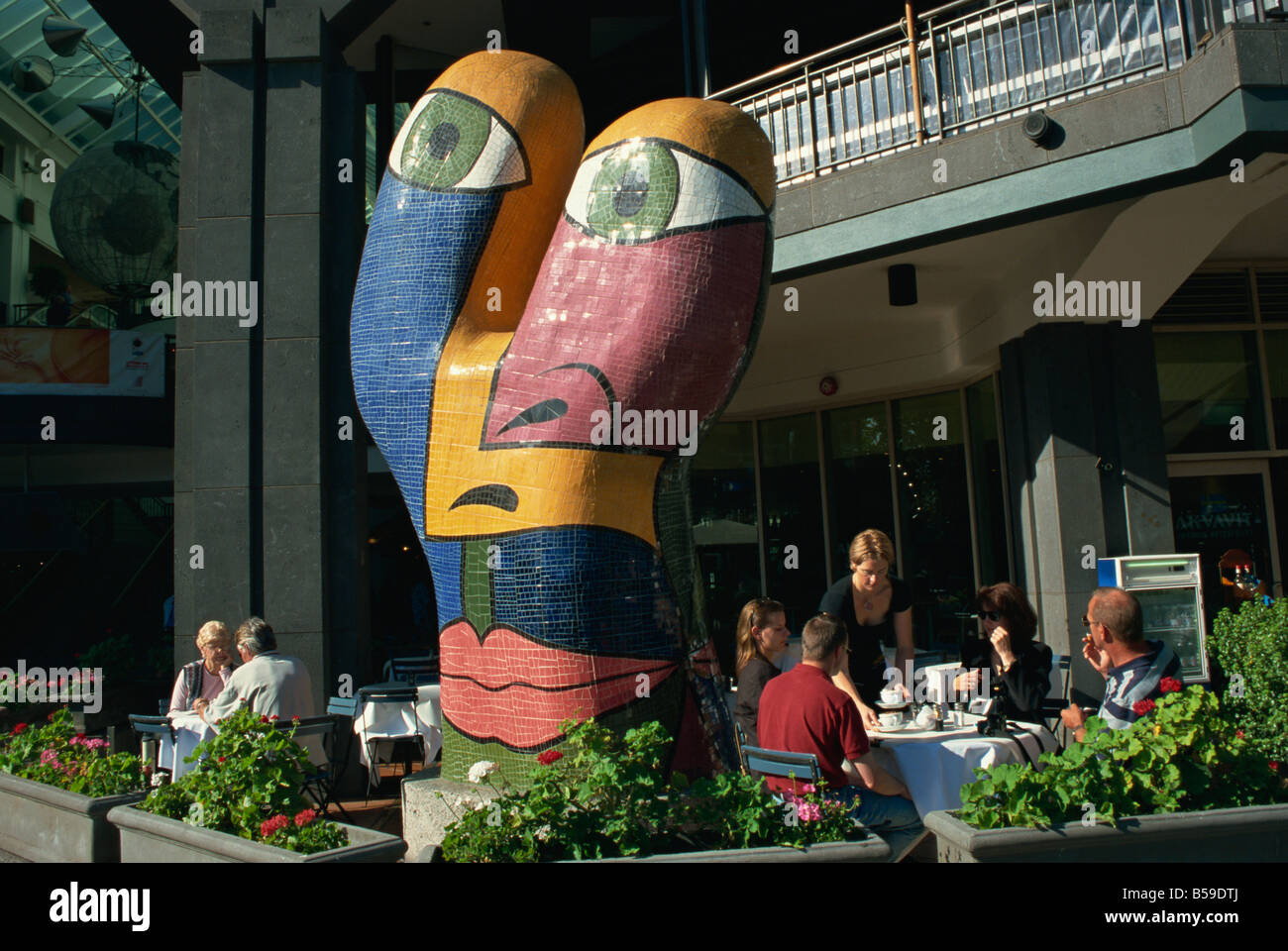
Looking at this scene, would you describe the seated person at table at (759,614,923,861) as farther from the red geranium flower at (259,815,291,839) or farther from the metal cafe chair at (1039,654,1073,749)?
the red geranium flower at (259,815,291,839)

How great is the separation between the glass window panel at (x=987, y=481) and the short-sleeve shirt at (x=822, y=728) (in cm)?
720

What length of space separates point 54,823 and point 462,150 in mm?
4185

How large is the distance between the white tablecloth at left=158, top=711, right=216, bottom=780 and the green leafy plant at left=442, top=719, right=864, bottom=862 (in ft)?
12.1

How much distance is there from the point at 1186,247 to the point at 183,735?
8567 mm

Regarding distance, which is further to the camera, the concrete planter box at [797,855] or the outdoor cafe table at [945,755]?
the outdoor cafe table at [945,755]

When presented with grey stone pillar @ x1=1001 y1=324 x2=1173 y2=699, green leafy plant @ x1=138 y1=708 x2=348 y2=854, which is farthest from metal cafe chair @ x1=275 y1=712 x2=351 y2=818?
grey stone pillar @ x1=1001 y1=324 x2=1173 y2=699

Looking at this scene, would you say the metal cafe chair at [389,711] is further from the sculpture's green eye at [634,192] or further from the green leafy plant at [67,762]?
the sculpture's green eye at [634,192]

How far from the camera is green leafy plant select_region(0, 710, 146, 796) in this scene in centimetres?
527

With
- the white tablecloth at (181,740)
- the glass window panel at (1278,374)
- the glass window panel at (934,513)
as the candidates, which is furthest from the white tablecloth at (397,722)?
the glass window panel at (1278,374)

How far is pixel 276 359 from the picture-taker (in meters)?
8.59

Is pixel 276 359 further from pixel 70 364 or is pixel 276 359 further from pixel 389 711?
pixel 70 364

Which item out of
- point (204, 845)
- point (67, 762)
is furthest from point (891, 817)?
point (67, 762)

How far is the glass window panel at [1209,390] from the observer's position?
9.80 m
